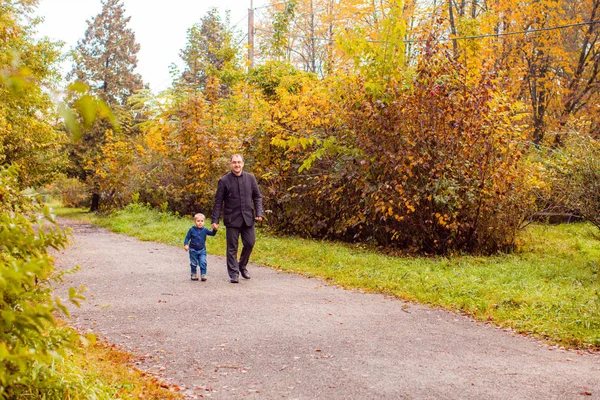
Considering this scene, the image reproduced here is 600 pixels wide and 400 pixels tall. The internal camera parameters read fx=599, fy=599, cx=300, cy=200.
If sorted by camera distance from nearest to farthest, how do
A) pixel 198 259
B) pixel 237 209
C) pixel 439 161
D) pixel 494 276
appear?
pixel 494 276 → pixel 237 209 → pixel 198 259 → pixel 439 161

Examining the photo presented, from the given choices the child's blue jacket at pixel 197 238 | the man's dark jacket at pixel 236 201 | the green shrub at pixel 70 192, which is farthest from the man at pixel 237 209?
the green shrub at pixel 70 192

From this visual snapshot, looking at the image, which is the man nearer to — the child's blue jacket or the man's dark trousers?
the man's dark trousers

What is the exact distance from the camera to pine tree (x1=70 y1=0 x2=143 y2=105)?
130 feet

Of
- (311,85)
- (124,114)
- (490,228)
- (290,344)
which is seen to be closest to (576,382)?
(290,344)

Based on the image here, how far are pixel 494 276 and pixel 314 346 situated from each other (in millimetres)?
4979

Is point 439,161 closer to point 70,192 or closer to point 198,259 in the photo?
point 198,259

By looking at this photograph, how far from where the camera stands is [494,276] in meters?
10.1

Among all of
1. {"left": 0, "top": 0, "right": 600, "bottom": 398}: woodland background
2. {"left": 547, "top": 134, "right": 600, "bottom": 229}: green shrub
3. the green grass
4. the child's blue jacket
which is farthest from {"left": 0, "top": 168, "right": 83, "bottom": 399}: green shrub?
{"left": 547, "top": 134, "right": 600, "bottom": 229}: green shrub

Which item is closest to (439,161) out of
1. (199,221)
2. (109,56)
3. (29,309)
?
(199,221)

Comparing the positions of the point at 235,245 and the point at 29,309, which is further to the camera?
the point at 235,245

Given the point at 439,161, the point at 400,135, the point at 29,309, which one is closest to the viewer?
the point at 29,309

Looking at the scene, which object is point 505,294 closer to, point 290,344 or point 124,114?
point 290,344

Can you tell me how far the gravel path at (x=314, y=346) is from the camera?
5051mm

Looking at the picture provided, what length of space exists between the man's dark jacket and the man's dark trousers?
0.12 metres
